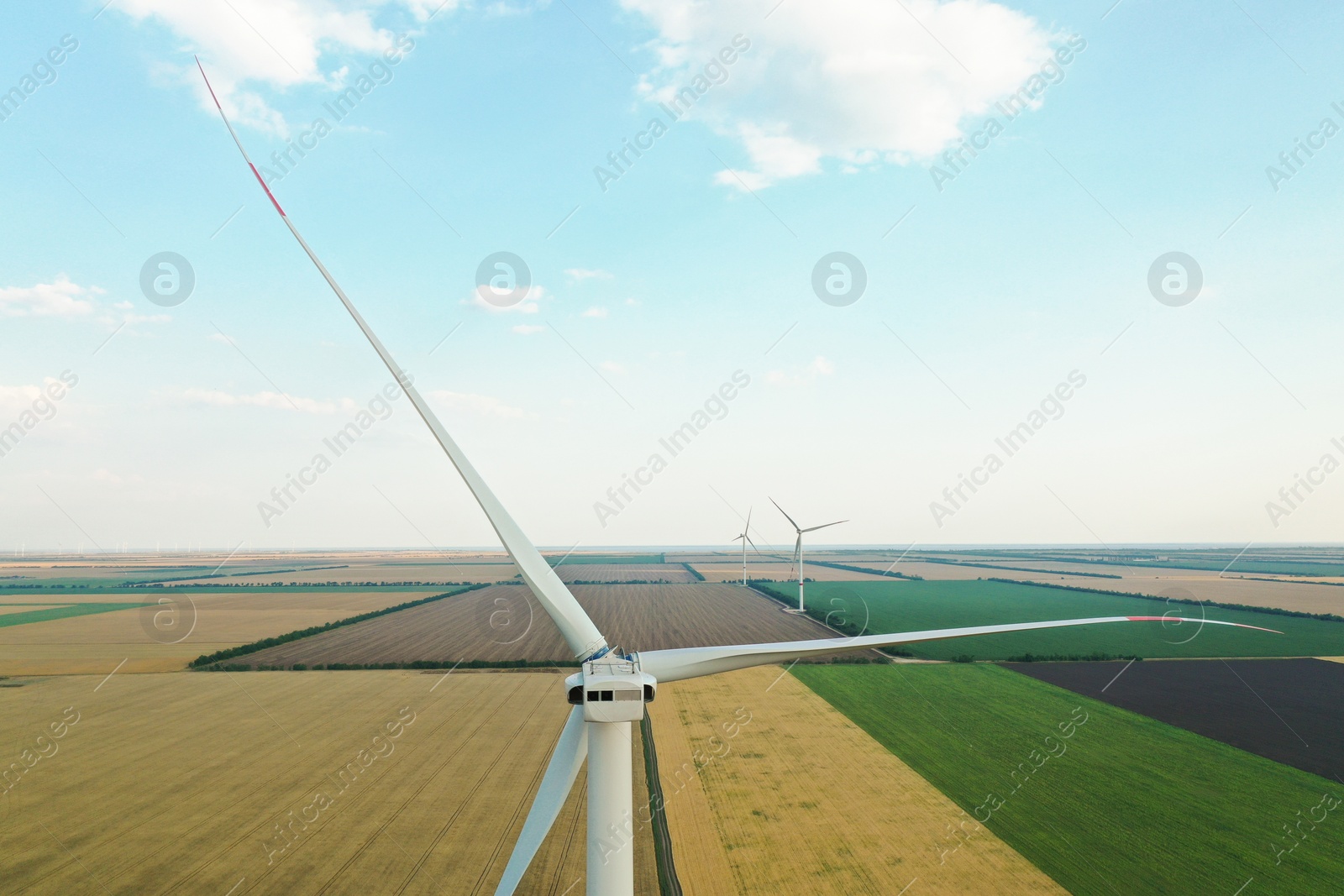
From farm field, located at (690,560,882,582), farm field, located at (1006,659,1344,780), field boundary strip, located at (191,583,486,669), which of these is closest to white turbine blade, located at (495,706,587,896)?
farm field, located at (1006,659,1344,780)

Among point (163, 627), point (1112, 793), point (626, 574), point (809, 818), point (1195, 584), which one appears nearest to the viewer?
point (809, 818)

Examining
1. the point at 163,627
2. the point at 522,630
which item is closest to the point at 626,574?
the point at 522,630

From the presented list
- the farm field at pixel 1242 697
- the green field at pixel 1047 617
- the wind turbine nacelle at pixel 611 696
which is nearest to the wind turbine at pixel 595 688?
the wind turbine nacelle at pixel 611 696

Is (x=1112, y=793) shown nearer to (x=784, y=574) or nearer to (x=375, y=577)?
(x=784, y=574)

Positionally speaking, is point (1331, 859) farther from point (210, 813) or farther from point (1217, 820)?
point (210, 813)

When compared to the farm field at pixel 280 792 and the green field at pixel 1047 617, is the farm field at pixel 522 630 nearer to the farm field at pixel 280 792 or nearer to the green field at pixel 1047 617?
the green field at pixel 1047 617

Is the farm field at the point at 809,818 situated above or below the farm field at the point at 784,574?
below

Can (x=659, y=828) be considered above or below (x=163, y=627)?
below
